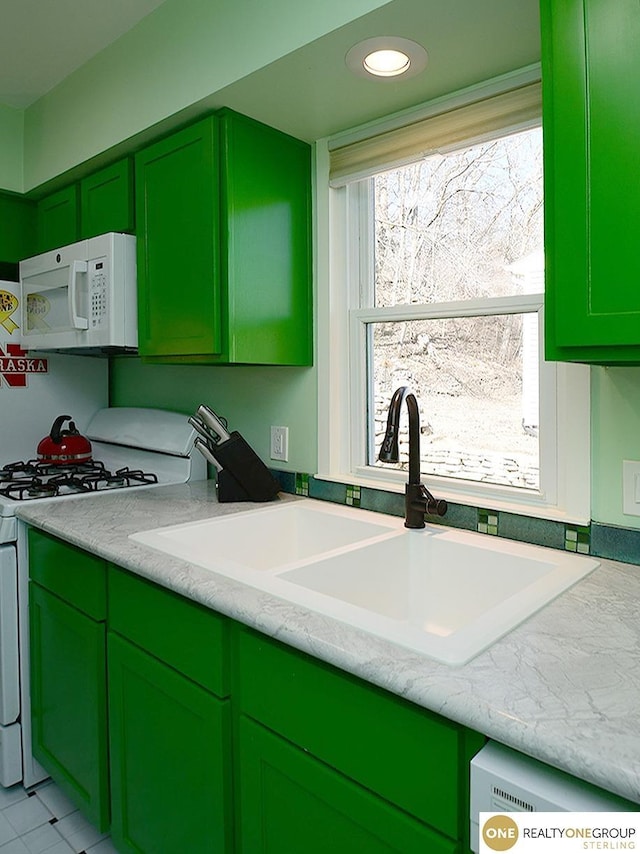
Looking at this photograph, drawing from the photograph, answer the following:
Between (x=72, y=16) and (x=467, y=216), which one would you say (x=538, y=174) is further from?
(x=72, y=16)

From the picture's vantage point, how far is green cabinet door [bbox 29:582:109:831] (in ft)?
5.29

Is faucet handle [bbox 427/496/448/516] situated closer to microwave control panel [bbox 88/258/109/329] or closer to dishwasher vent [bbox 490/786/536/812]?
dishwasher vent [bbox 490/786/536/812]

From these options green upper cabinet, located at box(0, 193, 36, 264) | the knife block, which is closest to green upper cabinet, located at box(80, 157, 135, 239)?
green upper cabinet, located at box(0, 193, 36, 264)

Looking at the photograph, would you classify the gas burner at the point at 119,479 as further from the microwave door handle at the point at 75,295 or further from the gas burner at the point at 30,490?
the microwave door handle at the point at 75,295

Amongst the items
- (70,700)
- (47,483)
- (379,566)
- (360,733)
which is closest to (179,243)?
(47,483)

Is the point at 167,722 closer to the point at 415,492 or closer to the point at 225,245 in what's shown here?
the point at 415,492

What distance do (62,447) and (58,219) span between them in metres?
0.96

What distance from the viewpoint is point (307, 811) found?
3.49ft

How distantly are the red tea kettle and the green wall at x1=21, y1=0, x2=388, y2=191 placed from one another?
3.38ft

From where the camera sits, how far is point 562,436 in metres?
1.53

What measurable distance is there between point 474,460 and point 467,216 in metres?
0.70

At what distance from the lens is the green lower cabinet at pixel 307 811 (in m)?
0.92

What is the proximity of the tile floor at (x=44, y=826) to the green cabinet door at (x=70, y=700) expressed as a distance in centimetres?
12

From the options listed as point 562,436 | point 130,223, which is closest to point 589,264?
point 562,436
